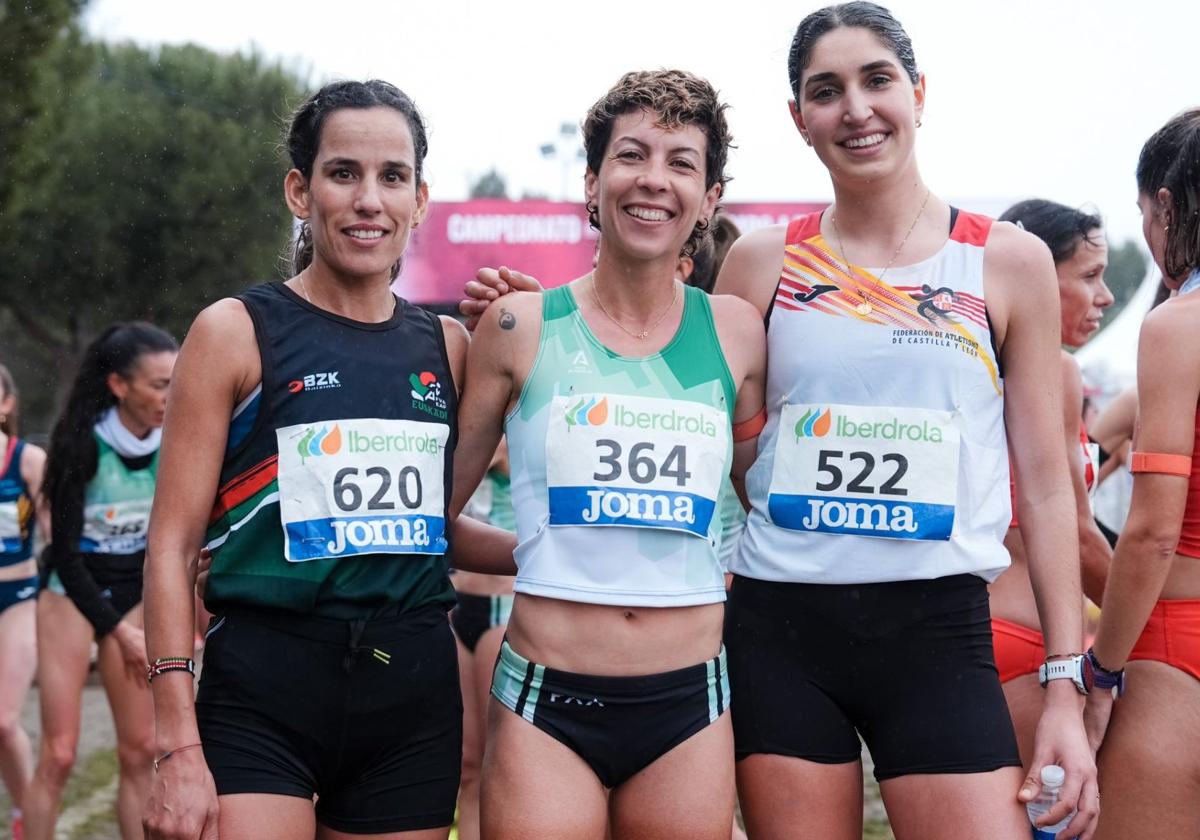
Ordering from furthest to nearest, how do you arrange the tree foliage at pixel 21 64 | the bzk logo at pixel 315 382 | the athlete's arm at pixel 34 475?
the tree foliage at pixel 21 64, the athlete's arm at pixel 34 475, the bzk logo at pixel 315 382

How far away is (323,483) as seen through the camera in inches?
112

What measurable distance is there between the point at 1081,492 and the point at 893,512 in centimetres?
112

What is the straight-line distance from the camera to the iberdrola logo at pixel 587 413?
289cm

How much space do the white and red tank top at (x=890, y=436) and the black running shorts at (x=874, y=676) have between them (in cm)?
6

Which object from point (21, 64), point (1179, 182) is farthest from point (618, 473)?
point (21, 64)

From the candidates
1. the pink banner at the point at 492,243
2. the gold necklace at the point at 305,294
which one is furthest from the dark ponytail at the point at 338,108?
the pink banner at the point at 492,243

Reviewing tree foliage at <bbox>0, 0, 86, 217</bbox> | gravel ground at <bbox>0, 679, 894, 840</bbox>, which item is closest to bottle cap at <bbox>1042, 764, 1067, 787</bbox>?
gravel ground at <bbox>0, 679, 894, 840</bbox>

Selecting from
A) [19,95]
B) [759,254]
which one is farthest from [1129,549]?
[19,95]

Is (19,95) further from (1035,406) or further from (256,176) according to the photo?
(1035,406)

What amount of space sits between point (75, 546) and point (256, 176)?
95.9 ft

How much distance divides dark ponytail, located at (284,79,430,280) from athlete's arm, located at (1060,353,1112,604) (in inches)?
72.7

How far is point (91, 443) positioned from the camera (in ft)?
19.4

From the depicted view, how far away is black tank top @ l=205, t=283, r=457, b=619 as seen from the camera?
284 centimetres

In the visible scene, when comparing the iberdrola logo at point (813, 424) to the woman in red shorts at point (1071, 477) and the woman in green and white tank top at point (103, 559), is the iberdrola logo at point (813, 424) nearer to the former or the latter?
the woman in red shorts at point (1071, 477)
